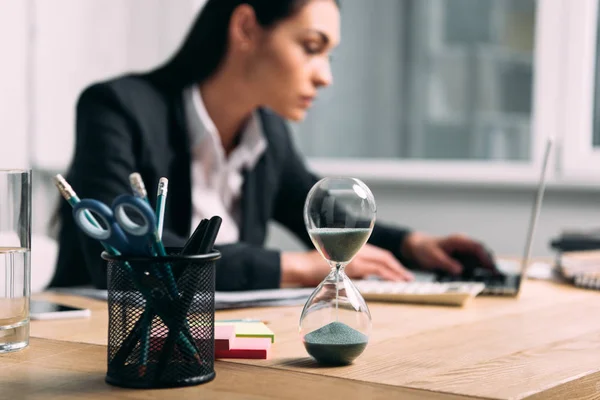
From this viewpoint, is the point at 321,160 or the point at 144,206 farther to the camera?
the point at 321,160

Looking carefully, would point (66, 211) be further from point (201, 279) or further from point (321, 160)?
point (321, 160)

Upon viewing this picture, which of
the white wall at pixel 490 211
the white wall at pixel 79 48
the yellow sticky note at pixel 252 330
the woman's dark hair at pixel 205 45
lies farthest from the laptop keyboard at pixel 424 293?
the white wall at pixel 79 48

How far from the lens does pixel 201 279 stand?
87 centimetres

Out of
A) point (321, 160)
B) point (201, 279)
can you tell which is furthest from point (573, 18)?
point (201, 279)

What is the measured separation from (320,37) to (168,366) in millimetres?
1347

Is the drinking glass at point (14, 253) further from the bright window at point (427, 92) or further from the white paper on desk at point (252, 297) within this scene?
the bright window at point (427, 92)

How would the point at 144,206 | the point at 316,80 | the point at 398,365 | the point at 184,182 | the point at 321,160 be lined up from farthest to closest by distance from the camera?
the point at 321,160
the point at 316,80
the point at 184,182
the point at 398,365
the point at 144,206

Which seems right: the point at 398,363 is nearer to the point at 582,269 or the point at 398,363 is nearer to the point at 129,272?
the point at 129,272

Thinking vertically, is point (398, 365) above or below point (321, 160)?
below

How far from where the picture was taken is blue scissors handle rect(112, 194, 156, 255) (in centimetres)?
80

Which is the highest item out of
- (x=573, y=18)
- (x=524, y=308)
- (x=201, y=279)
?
(x=573, y=18)

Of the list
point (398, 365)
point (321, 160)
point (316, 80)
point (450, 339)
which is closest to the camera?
point (398, 365)

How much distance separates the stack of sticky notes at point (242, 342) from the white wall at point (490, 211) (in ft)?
7.60

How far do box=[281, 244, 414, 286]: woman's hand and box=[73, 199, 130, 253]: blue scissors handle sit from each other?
0.81m
